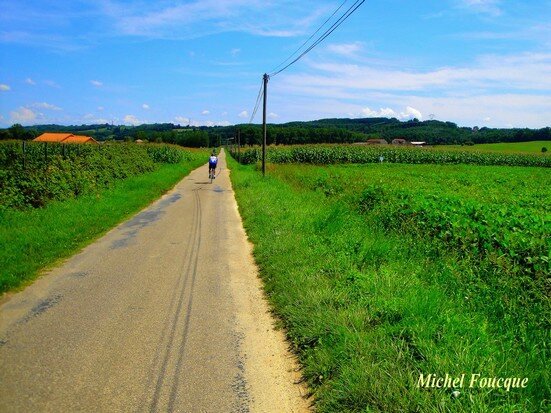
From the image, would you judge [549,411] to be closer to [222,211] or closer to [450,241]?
[450,241]

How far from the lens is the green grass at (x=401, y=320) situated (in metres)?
3.44

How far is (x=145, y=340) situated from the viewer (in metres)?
4.89

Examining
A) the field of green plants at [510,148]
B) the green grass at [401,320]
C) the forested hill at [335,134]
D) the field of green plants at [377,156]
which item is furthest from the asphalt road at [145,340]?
the field of green plants at [510,148]

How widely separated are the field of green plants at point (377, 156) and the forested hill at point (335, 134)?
24886 millimetres

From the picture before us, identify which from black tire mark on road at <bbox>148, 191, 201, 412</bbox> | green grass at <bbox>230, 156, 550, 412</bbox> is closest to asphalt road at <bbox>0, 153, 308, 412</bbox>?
black tire mark on road at <bbox>148, 191, 201, 412</bbox>

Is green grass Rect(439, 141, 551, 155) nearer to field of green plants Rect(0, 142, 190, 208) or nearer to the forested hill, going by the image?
the forested hill

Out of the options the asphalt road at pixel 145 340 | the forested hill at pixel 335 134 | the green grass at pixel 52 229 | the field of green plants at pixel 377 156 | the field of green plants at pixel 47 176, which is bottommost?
the asphalt road at pixel 145 340

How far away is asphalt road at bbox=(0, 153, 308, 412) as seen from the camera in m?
3.77

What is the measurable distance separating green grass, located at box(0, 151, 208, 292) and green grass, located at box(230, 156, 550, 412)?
4168 mm

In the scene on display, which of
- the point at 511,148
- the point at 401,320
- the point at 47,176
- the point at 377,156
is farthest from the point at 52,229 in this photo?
the point at 511,148

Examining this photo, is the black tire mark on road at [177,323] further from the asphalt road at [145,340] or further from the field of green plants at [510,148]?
the field of green plants at [510,148]

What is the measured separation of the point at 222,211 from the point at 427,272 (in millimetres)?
9903

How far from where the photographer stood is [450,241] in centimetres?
775

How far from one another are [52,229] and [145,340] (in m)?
6.81
